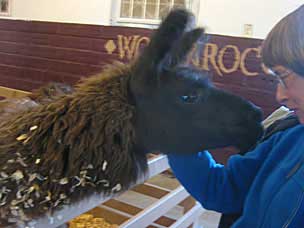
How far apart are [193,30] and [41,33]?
4412 millimetres

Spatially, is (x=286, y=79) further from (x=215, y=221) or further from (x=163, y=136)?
(x=215, y=221)

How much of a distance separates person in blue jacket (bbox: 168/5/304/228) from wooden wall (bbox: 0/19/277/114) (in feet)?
7.19

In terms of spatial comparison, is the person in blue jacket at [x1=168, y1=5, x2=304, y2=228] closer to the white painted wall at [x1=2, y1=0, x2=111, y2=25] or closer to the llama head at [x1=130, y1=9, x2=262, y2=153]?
the llama head at [x1=130, y1=9, x2=262, y2=153]

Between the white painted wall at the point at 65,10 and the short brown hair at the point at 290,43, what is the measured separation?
423cm

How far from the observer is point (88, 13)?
5160 mm

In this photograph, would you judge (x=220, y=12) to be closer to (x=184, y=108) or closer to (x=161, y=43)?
(x=184, y=108)

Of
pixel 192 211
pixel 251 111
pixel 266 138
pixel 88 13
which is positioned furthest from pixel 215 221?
pixel 88 13

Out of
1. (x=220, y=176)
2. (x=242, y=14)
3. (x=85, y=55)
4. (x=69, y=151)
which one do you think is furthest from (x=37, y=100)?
(x=85, y=55)

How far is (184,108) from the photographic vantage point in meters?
1.00

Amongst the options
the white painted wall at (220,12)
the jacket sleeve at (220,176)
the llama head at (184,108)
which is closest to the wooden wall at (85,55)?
the white painted wall at (220,12)

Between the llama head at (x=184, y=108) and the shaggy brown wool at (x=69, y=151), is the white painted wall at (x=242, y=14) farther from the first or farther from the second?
the shaggy brown wool at (x=69, y=151)

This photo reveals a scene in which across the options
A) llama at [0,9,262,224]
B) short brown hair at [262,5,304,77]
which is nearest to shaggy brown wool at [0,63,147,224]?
llama at [0,9,262,224]

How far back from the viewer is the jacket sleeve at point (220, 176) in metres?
1.17

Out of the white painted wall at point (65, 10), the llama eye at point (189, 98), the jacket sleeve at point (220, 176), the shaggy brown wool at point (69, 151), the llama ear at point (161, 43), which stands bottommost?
the jacket sleeve at point (220, 176)
